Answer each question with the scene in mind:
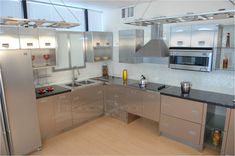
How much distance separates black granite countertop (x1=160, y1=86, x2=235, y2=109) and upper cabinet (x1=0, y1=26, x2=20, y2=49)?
2.77m

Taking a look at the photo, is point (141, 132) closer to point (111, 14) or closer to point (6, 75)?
point (6, 75)

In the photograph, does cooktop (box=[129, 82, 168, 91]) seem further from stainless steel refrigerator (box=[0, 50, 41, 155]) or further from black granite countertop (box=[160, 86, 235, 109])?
stainless steel refrigerator (box=[0, 50, 41, 155])

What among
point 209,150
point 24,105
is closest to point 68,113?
point 24,105

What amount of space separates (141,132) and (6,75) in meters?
2.65

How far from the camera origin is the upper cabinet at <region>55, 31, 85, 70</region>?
154 inches

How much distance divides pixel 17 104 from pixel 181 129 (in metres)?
2.77

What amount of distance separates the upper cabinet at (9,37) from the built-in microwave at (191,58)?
2795mm

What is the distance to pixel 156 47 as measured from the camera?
3.29 meters

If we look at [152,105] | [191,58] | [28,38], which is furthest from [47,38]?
[191,58]

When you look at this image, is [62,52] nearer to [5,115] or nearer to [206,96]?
[5,115]

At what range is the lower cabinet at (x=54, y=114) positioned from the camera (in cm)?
315

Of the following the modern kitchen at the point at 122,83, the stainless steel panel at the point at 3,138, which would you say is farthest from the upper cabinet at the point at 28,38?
the stainless steel panel at the point at 3,138

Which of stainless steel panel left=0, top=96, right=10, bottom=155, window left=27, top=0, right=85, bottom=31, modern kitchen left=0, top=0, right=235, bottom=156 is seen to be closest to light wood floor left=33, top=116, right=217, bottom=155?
modern kitchen left=0, top=0, right=235, bottom=156

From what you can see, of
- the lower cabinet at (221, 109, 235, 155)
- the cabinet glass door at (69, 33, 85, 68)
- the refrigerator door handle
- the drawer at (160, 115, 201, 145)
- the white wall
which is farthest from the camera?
the cabinet glass door at (69, 33, 85, 68)
